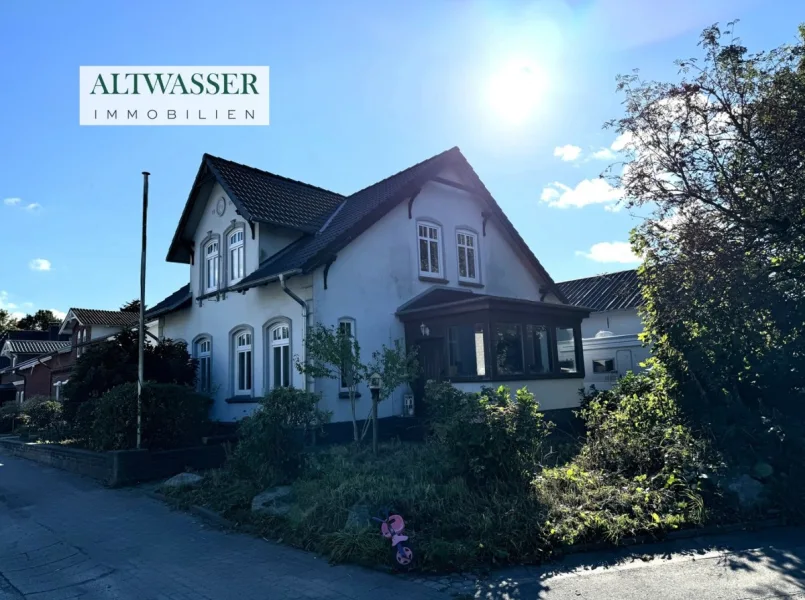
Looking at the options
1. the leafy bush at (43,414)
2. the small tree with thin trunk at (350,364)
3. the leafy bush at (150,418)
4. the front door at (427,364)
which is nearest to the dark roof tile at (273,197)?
the front door at (427,364)

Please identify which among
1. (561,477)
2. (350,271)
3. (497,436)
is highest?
(350,271)

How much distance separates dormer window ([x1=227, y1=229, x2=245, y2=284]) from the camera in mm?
16989

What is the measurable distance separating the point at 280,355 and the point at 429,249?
5.38m

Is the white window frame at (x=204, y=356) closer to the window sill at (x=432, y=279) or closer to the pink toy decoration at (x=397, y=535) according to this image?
the window sill at (x=432, y=279)

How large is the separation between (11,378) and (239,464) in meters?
44.4

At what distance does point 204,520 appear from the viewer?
8.13 metres

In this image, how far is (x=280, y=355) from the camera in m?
15.2

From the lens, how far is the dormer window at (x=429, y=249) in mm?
16844

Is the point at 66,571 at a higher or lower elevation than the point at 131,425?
lower

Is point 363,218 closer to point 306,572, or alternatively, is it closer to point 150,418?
point 150,418

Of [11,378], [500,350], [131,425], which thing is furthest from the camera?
[11,378]

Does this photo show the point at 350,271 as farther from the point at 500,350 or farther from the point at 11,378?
the point at 11,378

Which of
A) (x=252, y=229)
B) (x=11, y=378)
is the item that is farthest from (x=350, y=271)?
(x=11, y=378)

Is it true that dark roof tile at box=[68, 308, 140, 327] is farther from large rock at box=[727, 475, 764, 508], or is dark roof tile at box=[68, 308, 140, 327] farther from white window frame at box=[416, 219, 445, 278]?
large rock at box=[727, 475, 764, 508]
